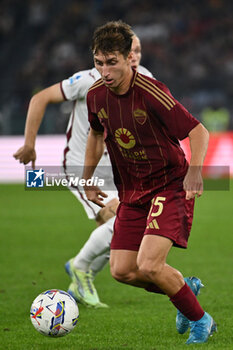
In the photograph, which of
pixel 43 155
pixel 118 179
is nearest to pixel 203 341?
pixel 118 179

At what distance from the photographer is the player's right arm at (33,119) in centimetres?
504

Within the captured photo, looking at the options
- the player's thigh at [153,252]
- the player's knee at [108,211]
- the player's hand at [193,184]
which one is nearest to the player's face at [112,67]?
the player's hand at [193,184]

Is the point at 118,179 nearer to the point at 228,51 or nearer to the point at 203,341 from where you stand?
the point at 203,341

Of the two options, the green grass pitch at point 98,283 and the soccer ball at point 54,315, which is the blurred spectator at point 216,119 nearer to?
the green grass pitch at point 98,283

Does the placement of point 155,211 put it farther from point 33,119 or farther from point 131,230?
point 33,119

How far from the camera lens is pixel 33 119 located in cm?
535

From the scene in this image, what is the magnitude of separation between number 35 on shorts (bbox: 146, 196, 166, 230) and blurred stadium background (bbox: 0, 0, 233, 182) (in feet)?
42.9

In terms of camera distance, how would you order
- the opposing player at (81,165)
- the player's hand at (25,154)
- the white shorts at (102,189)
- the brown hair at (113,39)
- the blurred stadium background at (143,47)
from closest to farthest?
the brown hair at (113,39), the player's hand at (25,154), the opposing player at (81,165), the white shorts at (102,189), the blurred stadium background at (143,47)

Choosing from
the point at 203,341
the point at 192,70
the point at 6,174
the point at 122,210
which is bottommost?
the point at 6,174

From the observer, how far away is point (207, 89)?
20312 millimetres

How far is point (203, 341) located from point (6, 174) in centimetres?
1299

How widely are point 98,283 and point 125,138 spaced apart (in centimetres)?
271

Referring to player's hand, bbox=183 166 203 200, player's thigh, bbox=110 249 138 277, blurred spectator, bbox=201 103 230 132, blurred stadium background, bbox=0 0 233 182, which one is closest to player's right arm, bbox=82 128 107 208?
player's thigh, bbox=110 249 138 277

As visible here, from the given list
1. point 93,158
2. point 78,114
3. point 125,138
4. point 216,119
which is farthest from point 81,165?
point 216,119
